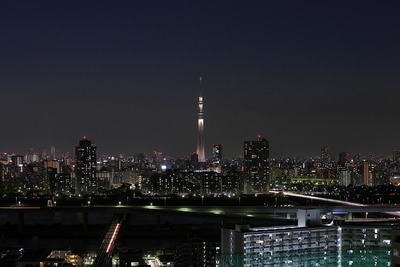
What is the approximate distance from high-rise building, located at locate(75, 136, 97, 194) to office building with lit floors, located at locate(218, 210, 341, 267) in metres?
20.0

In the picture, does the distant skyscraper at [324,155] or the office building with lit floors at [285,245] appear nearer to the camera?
the office building with lit floors at [285,245]

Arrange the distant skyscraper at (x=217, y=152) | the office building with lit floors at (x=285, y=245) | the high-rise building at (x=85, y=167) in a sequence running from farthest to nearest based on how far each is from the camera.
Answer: the distant skyscraper at (x=217, y=152), the high-rise building at (x=85, y=167), the office building with lit floors at (x=285, y=245)

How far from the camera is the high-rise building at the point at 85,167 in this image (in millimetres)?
27281

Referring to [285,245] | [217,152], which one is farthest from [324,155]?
[285,245]

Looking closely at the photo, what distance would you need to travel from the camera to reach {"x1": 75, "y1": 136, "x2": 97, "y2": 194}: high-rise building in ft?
89.5

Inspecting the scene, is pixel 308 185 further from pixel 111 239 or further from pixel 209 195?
pixel 111 239

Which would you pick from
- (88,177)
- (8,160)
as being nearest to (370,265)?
(88,177)

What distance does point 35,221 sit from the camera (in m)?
18.0

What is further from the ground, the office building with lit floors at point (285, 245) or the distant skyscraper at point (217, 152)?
the distant skyscraper at point (217, 152)

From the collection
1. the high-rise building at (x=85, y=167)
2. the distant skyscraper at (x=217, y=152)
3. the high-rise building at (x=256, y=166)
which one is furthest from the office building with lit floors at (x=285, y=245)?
the distant skyscraper at (x=217, y=152)

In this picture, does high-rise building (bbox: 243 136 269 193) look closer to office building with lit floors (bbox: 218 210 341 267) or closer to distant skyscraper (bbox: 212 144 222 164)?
distant skyscraper (bbox: 212 144 222 164)

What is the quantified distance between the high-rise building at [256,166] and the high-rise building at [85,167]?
21.2 feet

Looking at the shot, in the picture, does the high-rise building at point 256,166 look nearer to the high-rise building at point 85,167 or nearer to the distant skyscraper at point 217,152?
the high-rise building at point 85,167

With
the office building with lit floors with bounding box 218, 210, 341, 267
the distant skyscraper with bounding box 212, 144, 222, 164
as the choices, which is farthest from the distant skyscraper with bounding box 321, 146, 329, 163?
the office building with lit floors with bounding box 218, 210, 341, 267
